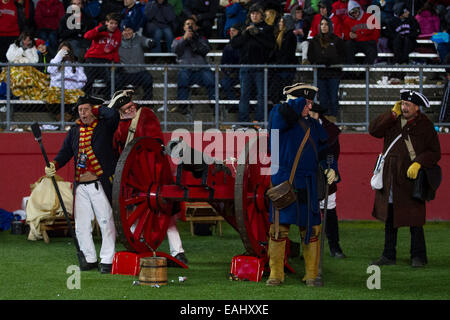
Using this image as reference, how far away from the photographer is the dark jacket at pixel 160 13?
57.3ft

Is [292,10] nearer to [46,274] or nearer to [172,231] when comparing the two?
[172,231]

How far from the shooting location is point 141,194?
33.1 ft

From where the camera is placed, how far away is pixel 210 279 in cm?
982

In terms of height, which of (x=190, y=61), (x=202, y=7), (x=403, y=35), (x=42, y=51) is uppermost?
(x=202, y=7)

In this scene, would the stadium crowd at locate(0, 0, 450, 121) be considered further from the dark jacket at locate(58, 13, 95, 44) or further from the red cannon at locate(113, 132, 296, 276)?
the red cannon at locate(113, 132, 296, 276)

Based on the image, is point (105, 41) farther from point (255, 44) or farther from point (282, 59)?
point (282, 59)

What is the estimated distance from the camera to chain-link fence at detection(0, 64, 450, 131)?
14984mm

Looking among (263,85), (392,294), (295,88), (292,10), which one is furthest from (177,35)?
(392,294)

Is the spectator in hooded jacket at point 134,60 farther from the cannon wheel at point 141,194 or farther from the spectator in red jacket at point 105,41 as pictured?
the cannon wheel at point 141,194

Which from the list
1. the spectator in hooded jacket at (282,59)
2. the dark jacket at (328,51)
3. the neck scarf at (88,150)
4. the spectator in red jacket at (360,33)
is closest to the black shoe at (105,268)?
the neck scarf at (88,150)

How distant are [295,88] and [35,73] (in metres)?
6.75

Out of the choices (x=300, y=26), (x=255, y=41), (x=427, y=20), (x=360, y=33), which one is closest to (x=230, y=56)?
(x=255, y=41)

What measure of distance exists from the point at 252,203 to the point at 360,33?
8.09m

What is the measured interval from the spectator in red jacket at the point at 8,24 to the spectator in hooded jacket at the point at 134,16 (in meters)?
1.86
